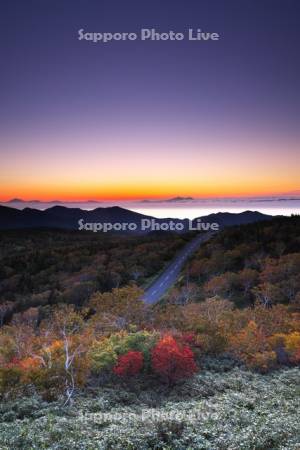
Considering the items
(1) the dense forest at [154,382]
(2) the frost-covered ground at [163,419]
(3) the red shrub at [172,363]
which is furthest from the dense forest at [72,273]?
(2) the frost-covered ground at [163,419]

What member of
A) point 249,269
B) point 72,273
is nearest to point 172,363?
point 249,269

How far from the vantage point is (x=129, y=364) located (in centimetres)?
3434

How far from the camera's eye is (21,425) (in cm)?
2377

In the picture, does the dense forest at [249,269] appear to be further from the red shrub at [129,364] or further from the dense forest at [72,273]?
the red shrub at [129,364]

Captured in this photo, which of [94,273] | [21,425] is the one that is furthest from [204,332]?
[94,273]

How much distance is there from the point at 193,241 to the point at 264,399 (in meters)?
129

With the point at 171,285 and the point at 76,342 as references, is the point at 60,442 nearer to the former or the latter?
the point at 76,342

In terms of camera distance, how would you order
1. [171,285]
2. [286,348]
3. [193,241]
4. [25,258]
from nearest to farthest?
[286,348] → [171,285] → [193,241] → [25,258]

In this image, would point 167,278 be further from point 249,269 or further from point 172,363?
point 172,363

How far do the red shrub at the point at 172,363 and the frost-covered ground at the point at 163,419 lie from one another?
1.01 metres

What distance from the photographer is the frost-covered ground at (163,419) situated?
21359 mm

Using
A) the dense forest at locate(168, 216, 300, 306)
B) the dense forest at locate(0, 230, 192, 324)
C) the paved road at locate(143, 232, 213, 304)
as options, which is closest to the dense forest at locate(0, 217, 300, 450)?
the dense forest at locate(168, 216, 300, 306)

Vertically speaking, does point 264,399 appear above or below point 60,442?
below

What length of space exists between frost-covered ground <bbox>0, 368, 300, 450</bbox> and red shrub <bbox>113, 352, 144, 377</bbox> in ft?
4.46
